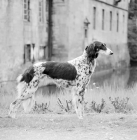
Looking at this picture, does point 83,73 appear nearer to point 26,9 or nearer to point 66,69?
point 66,69

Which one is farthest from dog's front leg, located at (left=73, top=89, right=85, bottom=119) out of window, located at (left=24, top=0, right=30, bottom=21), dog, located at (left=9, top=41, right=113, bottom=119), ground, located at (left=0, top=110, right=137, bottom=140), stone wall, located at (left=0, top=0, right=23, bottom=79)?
window, located at (left=24, top=0, right=30, bottom=21)

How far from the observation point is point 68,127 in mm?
6902

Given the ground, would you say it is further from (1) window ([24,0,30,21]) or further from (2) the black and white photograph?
(1) window ([24,0,30,21])

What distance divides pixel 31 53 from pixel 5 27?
3248 mm

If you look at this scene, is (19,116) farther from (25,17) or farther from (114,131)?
(25,17)

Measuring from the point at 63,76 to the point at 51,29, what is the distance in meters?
16.1

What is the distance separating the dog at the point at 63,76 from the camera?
24.6 feet

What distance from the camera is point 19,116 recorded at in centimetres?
796

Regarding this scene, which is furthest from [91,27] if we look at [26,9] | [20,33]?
[20,33]

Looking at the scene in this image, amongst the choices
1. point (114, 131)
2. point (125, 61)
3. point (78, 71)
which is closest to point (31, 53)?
point (78, 71)

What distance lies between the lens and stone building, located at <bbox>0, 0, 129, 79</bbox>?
1800cm

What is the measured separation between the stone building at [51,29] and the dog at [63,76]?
10.1 metres

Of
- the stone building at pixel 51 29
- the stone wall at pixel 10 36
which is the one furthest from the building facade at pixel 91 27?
the stone wall at pixel 10 36

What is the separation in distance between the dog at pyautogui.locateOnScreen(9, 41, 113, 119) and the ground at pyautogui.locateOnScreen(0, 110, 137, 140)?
0.36 meters
